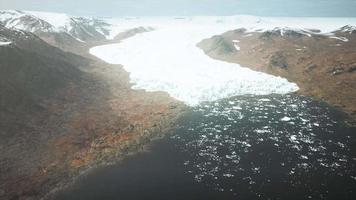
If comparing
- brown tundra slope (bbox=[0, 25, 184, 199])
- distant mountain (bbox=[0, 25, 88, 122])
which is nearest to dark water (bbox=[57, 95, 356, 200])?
brown tundra slope (bbox=[0, 25, 184, 199])

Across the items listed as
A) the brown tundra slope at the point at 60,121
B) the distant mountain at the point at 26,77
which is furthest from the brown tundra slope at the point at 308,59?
the distant mountain at the point at 26,77

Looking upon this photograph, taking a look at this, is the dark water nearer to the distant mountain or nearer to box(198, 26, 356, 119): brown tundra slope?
box(198, 26, 356, 119): brown tundra slope

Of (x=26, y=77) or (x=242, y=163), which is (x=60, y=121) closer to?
(x=26, y=77)

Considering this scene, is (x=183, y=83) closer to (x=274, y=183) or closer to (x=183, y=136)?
(x=183, y=136)

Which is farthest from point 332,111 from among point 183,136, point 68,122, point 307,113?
point 68,122

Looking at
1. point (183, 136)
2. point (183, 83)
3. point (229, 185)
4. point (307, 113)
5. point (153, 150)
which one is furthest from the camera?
point (183, 83)
